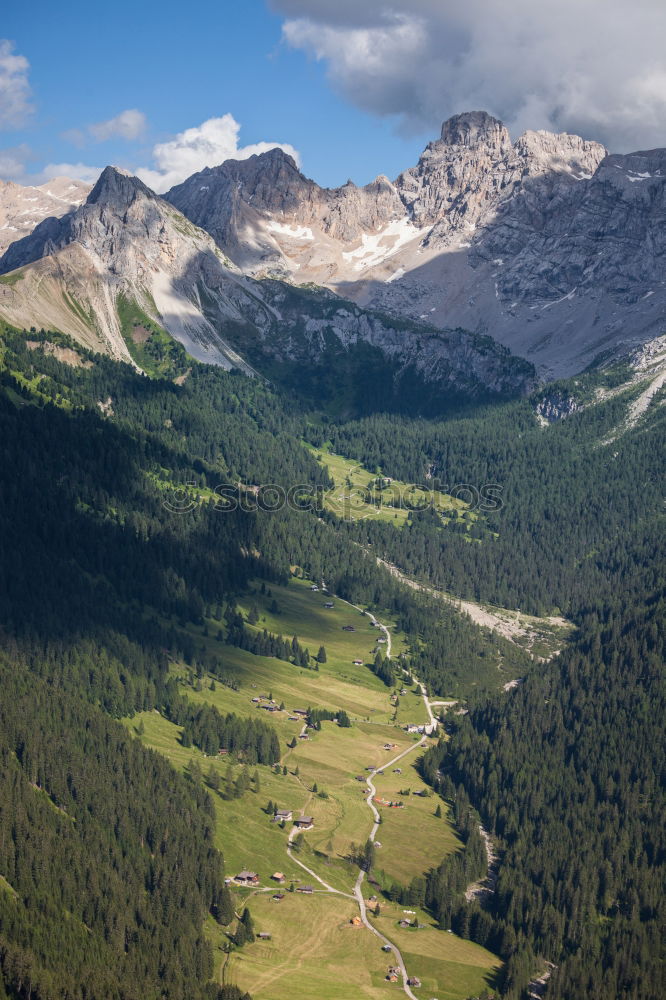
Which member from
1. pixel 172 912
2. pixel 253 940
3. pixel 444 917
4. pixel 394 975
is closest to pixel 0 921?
pixel 172 912

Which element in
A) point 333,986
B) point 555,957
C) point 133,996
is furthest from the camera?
point 555,957

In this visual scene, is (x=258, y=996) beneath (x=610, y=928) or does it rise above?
beneath

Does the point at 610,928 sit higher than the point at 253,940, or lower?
higher

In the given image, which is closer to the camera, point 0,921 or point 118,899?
point 0,921

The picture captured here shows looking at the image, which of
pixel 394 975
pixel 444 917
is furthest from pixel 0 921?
pixel 444 917

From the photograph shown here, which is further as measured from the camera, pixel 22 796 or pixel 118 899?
pixel 22 796

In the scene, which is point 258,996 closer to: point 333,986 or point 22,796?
point 333,986

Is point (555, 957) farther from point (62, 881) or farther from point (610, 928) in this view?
point (62, 881)

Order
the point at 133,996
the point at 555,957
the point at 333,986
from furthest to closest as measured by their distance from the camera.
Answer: the point at 555,957
the point at 333,986
the point at 133,996
